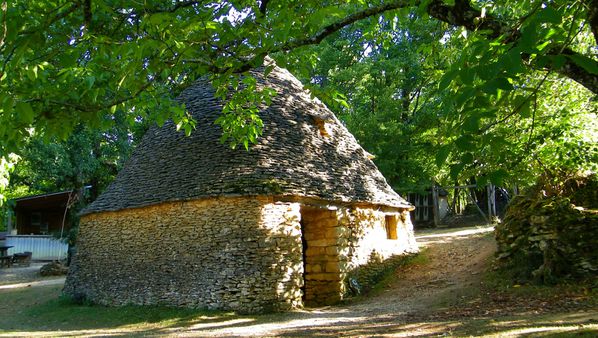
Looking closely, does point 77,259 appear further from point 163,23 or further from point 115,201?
point 163,23

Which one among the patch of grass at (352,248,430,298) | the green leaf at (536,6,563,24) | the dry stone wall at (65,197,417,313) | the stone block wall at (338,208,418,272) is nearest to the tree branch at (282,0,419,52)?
the green leaf at (536,6,563,24)

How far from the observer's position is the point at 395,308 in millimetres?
9609

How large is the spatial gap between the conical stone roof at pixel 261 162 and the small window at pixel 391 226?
1.54ft

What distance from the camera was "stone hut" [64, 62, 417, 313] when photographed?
1023cm

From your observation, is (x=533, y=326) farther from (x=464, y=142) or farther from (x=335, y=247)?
(x=335, y=247)

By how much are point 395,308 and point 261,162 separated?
14.4 feet

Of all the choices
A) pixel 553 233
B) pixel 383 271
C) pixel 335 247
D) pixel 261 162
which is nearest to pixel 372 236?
pixel 383 271

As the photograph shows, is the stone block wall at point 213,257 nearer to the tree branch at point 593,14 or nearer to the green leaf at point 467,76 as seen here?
the tree branch at point 593,14

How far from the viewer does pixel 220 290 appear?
396 inches

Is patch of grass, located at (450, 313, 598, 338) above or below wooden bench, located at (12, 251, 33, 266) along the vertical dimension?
below

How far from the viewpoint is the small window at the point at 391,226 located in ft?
46.7

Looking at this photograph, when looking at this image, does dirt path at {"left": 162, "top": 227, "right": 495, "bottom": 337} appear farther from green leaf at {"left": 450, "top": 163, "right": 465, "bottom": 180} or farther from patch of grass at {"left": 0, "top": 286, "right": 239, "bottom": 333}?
green leaf at {"left": 450, "top": 163, "right": 465, "bottom": 180}

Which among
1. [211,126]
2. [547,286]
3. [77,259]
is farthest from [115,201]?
[547,286]

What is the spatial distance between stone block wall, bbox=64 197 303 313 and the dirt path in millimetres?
696
